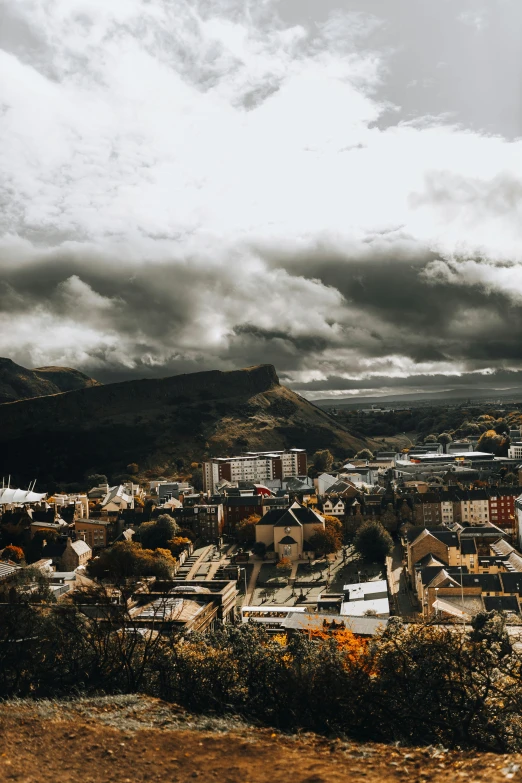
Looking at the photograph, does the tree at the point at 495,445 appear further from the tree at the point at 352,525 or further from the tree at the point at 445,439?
the tree at the point at 352,525

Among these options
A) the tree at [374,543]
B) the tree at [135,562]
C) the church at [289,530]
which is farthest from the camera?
the church at [289,530]

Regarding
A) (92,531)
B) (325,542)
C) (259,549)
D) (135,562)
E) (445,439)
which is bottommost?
Answer: (259,549)

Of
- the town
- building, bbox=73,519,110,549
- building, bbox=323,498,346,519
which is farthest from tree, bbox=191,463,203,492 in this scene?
building, bbox=73,519,110,549

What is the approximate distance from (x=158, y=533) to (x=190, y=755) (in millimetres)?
41816

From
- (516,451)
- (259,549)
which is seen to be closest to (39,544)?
(259,549)

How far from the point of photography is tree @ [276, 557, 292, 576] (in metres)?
45.3

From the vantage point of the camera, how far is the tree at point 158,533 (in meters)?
49.2

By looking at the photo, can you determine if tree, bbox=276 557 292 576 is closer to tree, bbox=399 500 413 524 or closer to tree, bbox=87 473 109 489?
tree, bbox=399 500 413 524

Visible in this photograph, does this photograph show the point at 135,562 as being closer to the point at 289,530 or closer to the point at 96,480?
the point at 289,530

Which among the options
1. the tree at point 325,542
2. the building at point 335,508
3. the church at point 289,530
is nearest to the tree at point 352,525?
the building at point 335,508

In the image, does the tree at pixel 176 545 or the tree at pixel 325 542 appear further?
the tree at pixel 325 542

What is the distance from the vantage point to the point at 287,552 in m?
48.6

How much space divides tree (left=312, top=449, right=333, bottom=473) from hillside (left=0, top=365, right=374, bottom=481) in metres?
13.5

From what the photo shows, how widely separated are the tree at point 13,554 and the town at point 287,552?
144 mm
